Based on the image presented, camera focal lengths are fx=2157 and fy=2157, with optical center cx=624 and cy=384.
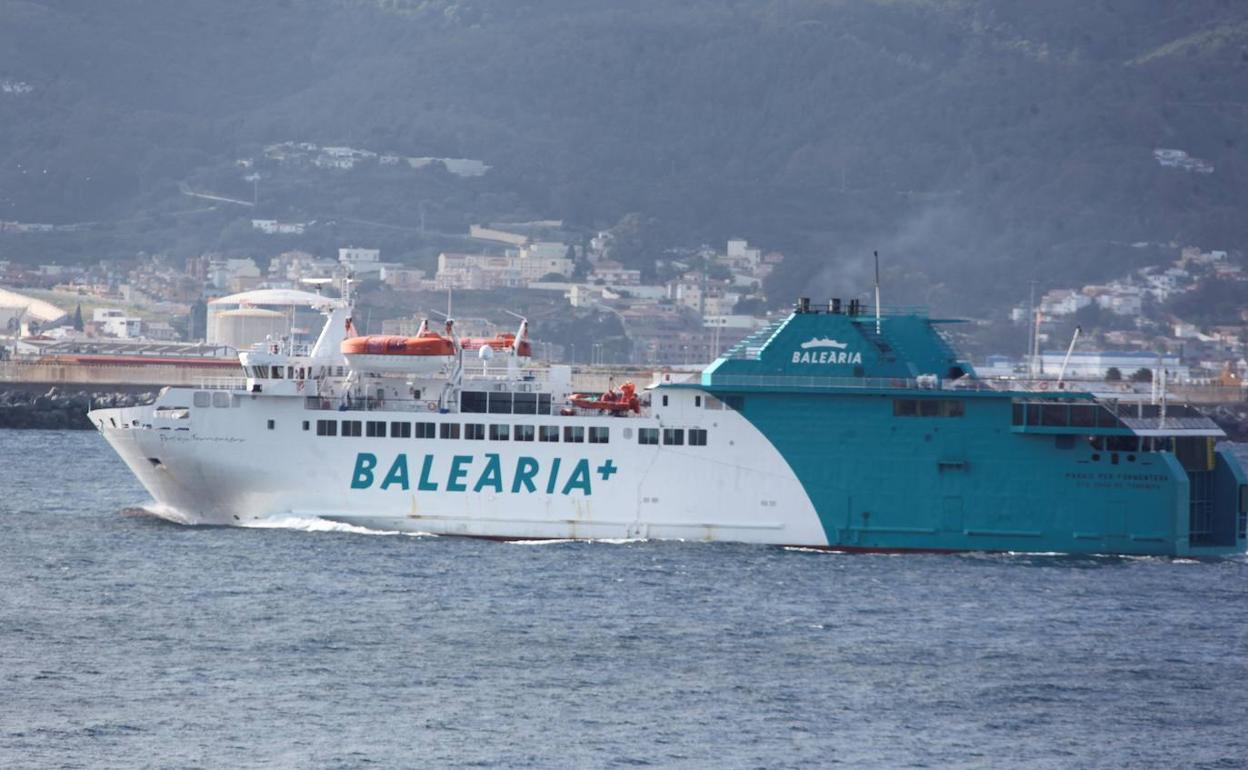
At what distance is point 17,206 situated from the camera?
17188 cm

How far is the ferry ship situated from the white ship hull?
3 centimetres

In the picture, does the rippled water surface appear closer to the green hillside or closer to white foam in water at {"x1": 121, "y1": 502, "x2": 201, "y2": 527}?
white foam in water at {"x1": 121, "y1": 502, "x2": 201, "y2": 527}

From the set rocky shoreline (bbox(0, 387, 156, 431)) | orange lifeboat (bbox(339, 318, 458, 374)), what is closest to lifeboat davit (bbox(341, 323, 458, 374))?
orange lifeboat (bbox(339, 318, 458, 374))

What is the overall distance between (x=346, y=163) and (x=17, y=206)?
1043 inches

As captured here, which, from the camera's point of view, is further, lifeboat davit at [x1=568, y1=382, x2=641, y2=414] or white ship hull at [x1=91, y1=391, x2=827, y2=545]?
lifeboat davit at [x1=568, y1=382, x2=641, y2=414]

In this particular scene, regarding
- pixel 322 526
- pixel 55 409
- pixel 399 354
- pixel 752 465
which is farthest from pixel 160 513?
pixel 55 409

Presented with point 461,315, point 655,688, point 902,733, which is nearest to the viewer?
point 902,733

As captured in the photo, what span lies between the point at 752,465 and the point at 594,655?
10.9 m

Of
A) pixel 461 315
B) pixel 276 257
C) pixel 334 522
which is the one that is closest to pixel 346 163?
pixel 276 257

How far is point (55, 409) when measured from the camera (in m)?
84.1

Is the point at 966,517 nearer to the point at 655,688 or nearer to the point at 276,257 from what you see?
the point at 655,688

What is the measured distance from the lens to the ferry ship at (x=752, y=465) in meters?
40.8

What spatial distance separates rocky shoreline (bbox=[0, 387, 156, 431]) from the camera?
271 ft

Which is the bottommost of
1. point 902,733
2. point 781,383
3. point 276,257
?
point 902,733
